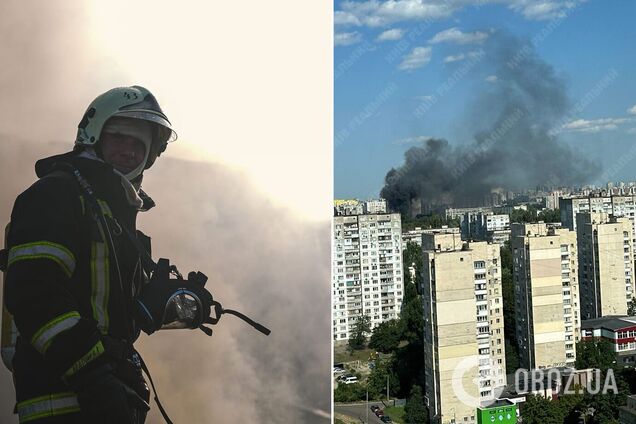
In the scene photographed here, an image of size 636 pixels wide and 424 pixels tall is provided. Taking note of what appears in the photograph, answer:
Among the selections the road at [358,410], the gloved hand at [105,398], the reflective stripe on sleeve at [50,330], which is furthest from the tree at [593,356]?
the reflective stripe on sleeve at [50,330]

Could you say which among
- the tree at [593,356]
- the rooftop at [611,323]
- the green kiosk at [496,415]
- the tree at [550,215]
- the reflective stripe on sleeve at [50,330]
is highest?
the tree at [550,215]

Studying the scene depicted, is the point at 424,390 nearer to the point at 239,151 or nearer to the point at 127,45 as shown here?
the point at 239,151

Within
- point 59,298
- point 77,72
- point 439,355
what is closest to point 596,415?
point 439,355

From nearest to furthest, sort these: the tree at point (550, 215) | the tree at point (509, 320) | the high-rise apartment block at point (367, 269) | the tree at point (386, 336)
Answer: the tree at point (509, 320) < the tree at point (386, 336) < the high-rise apartment block at point (367, 269) < the tree at point (550, 215)

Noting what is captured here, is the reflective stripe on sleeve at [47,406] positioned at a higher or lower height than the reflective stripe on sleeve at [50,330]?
lower

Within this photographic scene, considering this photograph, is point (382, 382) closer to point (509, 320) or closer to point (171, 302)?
point (509, 320)

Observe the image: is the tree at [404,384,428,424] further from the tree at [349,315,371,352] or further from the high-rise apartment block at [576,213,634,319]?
the high-rise apartment block at [576,213,634,319]

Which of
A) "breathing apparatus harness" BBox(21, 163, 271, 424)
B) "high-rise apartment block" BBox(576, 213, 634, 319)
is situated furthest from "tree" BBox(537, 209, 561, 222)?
"breathing apparatus harness" BBox(21, 163, 271, 424)
